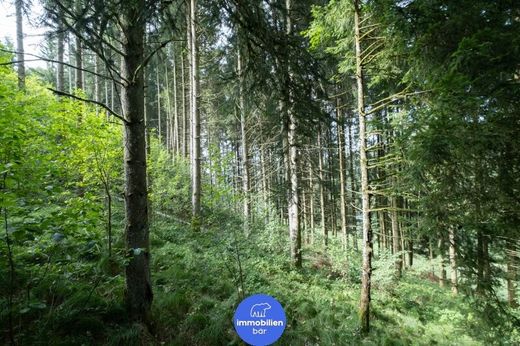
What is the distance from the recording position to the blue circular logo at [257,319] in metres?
2.18

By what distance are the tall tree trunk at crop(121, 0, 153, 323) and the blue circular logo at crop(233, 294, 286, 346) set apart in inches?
57.6

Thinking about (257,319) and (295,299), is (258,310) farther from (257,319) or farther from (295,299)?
(295,299)

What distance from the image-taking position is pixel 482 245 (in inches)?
150

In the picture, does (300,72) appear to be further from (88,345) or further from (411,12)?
(88,345)

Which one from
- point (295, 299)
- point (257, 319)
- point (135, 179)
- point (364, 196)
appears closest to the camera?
point (257, 319)

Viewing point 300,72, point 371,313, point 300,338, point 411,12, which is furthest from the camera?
point 371,313

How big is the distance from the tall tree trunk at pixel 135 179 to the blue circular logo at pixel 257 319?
4.80ft

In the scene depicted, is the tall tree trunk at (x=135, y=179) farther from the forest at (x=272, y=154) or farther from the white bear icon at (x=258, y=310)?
the white bear icon at (x=258, y=310)

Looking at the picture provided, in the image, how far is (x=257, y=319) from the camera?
2.20 metres

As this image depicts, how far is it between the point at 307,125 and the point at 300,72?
22.5 inches

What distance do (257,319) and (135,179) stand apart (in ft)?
6.41

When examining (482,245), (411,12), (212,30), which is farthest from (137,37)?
(482,245)

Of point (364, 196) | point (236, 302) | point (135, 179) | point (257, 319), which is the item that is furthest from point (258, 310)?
point (364, 196)

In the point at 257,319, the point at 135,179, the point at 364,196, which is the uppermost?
the point at 135,179
